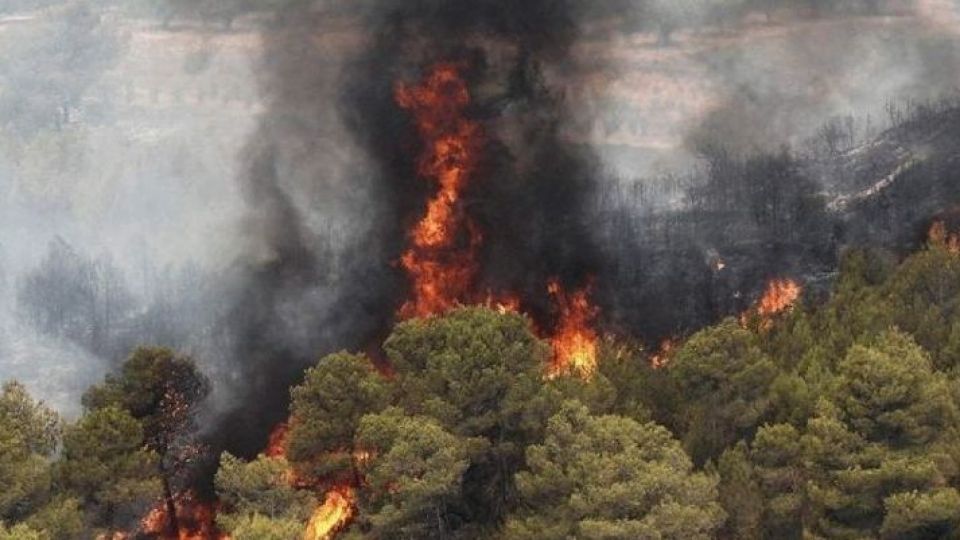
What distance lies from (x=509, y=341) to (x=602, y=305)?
85.1 feet

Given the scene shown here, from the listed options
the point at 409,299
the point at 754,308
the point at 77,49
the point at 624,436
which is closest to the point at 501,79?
the point at 409,299

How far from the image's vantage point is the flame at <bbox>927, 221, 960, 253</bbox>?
5694 cm

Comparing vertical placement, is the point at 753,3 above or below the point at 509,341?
above

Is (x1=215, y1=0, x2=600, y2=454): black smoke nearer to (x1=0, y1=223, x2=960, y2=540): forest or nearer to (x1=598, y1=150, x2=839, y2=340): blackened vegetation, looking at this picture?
(x1=598, y1=150, x2=839, y2=340): blackened vegetation

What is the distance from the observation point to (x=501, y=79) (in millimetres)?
61094

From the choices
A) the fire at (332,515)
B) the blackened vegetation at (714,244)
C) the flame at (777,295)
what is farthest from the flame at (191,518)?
the flame at (777,295)

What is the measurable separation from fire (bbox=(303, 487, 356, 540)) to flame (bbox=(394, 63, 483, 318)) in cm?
1810

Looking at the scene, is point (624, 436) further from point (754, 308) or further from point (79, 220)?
point (79, 220)

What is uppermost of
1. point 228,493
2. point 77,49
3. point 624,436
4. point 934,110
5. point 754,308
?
point 77,49

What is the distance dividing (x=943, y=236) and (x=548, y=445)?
38604 millimetres

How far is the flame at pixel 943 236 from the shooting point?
56938 millimetres

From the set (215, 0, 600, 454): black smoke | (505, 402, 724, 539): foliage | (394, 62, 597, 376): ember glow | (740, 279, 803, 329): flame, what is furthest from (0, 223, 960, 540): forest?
(394, 62, 597, 376): ember glow

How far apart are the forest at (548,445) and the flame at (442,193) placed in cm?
2063

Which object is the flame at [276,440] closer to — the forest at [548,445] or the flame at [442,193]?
the forest at [548,445]
